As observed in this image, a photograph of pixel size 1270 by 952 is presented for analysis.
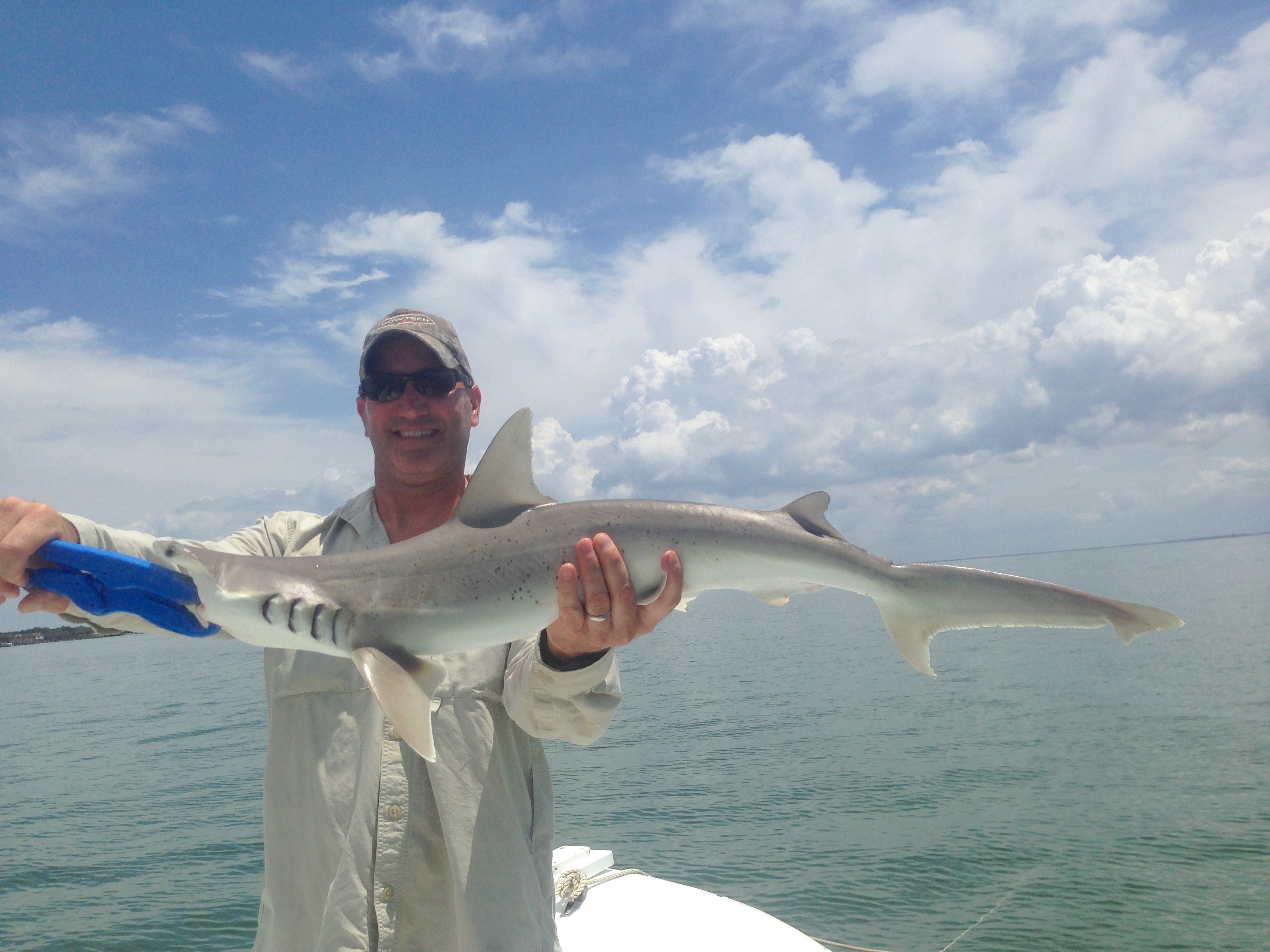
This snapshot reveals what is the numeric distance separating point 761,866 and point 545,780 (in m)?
13.0

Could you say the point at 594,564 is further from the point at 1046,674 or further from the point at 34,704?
the point at 34,704

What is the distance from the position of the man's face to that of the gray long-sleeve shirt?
921mm

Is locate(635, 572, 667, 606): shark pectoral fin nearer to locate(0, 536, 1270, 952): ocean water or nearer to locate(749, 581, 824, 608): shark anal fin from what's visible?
locate(749, 581, 824, 608): shark anal fin

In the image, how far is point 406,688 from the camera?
2600 millimetres

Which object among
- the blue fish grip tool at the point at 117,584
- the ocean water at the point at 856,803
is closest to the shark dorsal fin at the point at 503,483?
the blue fish grip tool at the point at 117,584

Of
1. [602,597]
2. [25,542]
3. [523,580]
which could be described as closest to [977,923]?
[602,597]

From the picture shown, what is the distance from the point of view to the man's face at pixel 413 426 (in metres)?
3.93

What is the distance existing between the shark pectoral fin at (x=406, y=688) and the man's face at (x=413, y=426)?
1.30 metres

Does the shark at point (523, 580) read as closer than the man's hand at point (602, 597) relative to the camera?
Yes

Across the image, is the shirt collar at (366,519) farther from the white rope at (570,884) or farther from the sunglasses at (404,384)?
the white rope at (570,884)

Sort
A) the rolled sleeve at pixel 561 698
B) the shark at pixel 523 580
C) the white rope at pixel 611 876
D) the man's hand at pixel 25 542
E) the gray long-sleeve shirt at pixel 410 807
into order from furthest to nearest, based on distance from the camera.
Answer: the white rope at pixel 611 876, the rolled sleeve at pixel 561 698, the gray long-sleeve shirt at pixel 410 807, the shark at pixel 523 580, the man's hand at pixel 25 542

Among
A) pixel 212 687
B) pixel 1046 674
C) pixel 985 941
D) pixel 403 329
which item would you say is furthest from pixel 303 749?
pixel 212 687

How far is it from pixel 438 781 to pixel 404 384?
6.43ft

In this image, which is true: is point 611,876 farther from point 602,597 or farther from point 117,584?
point 117,584
